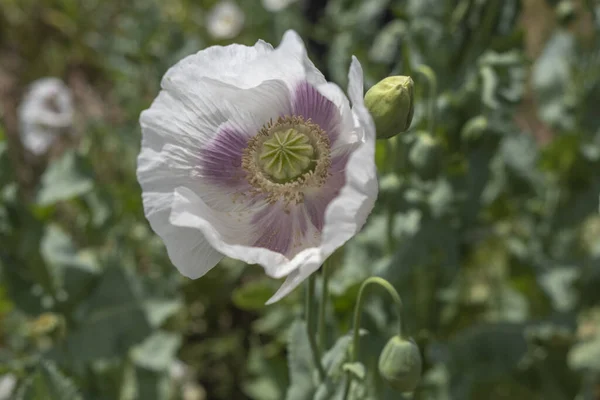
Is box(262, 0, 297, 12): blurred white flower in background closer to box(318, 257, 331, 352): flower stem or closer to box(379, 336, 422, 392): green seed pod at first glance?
box(318, 257, 331, 352): flower stem

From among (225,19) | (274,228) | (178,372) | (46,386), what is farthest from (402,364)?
(225,19)

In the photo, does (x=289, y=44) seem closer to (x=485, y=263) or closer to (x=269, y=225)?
(x=269, y=225)

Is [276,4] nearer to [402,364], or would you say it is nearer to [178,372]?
[178,372]

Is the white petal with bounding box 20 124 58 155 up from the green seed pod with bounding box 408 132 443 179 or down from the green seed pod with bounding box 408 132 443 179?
up

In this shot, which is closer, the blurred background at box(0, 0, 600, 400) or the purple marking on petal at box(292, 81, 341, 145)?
the purple marking on petal at box(292, 81, 341, 145)

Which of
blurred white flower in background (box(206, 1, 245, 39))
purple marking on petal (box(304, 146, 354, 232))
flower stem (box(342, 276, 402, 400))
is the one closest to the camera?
flower stem (box(342, 276, 402, 400))

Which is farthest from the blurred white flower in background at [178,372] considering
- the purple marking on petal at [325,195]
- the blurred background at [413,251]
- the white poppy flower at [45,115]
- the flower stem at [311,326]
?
the white poppy flower at [45,115]

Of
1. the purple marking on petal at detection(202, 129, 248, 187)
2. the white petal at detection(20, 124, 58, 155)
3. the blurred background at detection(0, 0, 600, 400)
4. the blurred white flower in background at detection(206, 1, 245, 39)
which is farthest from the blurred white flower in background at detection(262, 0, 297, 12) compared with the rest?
the purple marking on petal at detection(202, 129, 248, 187)

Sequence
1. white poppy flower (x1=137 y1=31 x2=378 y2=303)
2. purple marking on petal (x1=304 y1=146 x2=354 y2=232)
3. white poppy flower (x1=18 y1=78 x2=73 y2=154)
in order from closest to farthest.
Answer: white poppy flower (x1=137 y1=31 x2=378 y2=303) < purple marking on petal (x1=304 y1=146 x2=354 y2=232) < white poppy flower (x1=18 y1=78 x2=73 y2=154)

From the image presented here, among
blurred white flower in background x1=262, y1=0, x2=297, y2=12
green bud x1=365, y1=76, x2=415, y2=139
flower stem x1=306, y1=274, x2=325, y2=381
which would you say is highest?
blurred white flower in background x1=262, y1=0, x2=297, y2=12
